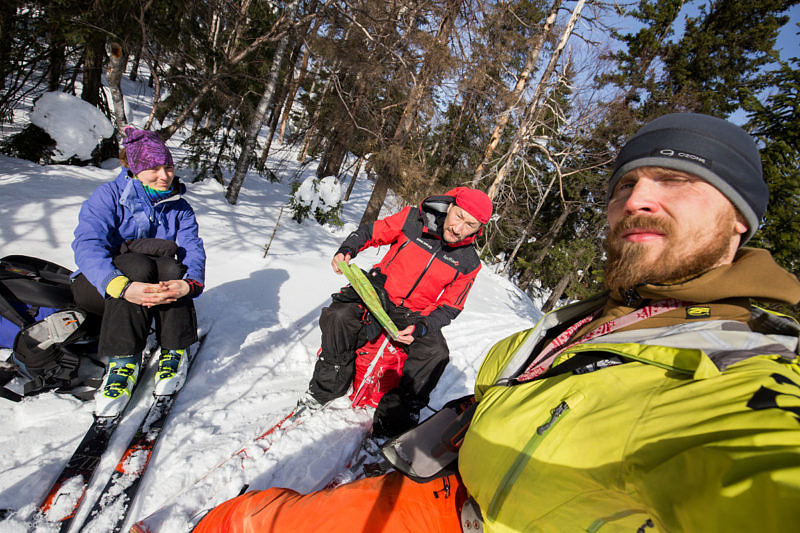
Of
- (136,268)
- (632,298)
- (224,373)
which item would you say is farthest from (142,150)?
(632,298)

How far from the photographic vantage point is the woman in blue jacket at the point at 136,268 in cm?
208

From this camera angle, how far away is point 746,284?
88 centimetres

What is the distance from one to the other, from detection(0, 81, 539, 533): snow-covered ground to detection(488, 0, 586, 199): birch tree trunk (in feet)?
14.1

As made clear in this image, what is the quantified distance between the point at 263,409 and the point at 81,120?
29.3 feet

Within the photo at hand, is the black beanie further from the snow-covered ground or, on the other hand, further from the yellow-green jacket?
the snow-covered ground

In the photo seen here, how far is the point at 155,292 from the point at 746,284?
9.35 ft

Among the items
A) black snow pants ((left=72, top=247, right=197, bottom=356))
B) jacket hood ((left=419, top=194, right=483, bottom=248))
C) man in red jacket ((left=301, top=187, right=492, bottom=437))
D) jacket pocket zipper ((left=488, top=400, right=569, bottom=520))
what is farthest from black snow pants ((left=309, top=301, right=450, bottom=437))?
jacket pocket zipper ((left=488, top=400, right=569, bottom=520))

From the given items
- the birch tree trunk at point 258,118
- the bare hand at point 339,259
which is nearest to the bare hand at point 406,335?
the bare hand at point 339,259

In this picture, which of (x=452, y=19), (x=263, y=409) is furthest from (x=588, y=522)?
(x=452, y=19)

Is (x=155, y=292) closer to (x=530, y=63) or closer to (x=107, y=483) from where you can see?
(x=107, y=483)

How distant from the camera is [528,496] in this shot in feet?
2.76

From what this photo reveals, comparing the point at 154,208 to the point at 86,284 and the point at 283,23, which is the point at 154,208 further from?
the point at 283,23

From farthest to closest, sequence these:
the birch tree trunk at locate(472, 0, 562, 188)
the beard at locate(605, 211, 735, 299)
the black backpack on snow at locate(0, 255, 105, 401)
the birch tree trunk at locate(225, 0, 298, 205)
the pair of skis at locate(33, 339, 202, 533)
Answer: the birch tree trunk at locate(472, 0, 562, 188) → the birch tree trunk at locate(225, 0, 298, 205) → the black backpack on snow at locate(0, 255, 105, 401) → the pair of skis at locate(33, 339, 202, 533) → the beard at locate(605, 211, 735, 299)

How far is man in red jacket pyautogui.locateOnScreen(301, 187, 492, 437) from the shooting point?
264cm
